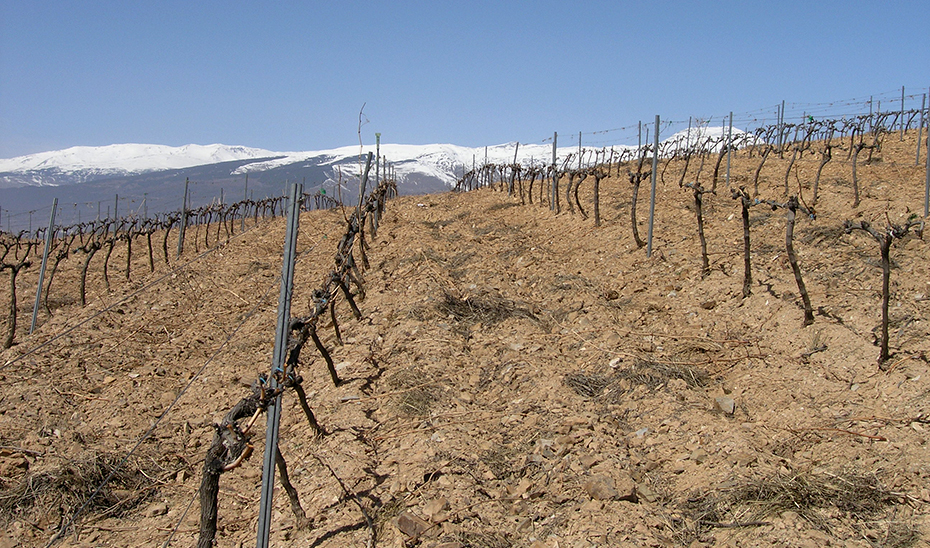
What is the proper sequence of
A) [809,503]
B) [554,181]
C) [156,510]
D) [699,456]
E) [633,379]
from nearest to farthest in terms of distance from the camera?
[809,503] → [699,456] → [156,510] → [633,379] → [554,181]

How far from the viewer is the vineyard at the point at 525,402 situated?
14.7 ft

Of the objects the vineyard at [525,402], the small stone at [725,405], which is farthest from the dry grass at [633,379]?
the small stone at [725,405]

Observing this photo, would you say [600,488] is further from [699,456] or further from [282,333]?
[282,333]

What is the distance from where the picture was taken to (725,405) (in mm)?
6062

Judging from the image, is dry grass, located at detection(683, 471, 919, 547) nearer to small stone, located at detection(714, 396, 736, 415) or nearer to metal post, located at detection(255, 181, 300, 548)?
small stone, located at detection(714, 396, 736, 415)

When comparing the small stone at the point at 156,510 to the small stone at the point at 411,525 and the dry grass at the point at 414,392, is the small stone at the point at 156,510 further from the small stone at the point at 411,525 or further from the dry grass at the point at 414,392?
the small stone at the point at 411,525

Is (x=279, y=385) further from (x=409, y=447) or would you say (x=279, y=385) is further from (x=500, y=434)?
Answer: (x=500, y=434)

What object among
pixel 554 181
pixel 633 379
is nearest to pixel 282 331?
pixel 633 379

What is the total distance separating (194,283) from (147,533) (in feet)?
29.9

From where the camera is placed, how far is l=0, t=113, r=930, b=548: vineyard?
4.49 metres

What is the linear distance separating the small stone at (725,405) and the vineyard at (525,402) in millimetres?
25

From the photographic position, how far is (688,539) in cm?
420

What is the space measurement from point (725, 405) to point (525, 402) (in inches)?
82.8

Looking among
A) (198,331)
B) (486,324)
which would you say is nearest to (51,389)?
(198,331)
